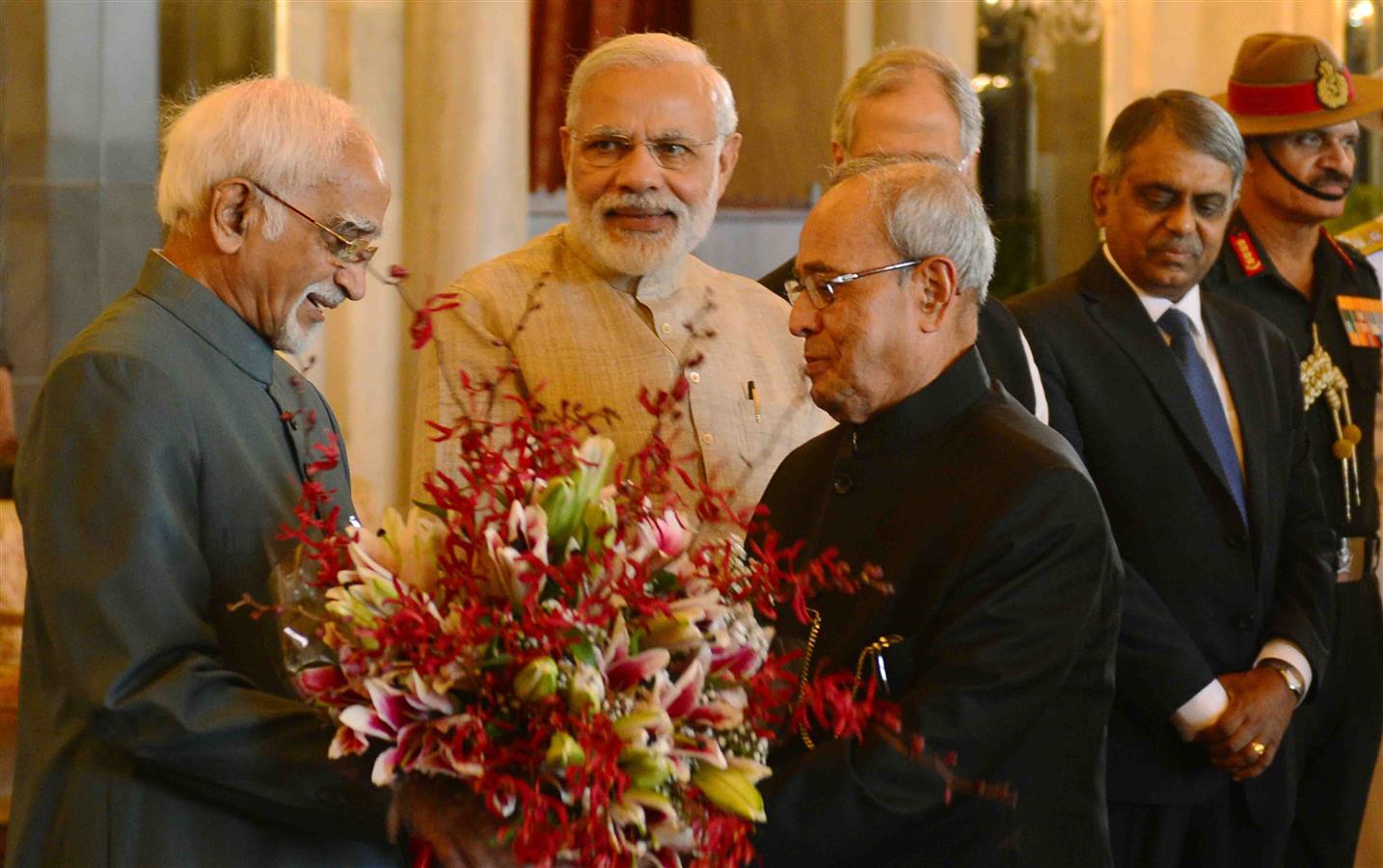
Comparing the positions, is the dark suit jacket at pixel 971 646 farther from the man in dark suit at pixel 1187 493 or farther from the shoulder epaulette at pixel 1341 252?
the shoulder epaulette at pixel 1341 252

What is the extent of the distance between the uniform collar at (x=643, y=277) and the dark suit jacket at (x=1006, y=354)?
1.90 feet

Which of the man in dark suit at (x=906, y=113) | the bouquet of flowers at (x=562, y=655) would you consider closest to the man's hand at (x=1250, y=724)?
the man in dark suit at (x=906, y=113)

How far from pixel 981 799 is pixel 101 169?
158 inches

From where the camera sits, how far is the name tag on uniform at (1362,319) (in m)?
4.17

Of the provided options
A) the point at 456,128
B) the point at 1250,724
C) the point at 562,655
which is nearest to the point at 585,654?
the point at 562,655

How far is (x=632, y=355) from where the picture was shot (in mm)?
2863

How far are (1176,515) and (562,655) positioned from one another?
77.5 inches

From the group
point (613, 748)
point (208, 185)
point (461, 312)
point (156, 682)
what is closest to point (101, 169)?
point (461, 312)

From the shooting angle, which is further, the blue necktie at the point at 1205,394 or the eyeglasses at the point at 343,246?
the blue necktie at the point at 1205,394

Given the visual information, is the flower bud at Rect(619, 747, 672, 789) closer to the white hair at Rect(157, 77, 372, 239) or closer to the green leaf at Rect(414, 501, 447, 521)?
the green leaf at Rect(414, 501, 447, 521)

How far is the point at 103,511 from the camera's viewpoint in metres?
1.90

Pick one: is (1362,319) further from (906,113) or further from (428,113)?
(428,113)

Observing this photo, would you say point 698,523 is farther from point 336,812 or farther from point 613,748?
point 336,812

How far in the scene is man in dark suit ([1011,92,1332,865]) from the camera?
10.5 feet
